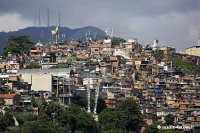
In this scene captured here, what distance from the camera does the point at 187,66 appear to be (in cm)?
9250

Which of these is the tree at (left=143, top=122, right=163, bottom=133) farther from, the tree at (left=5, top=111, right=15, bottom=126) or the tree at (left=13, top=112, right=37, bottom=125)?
the tree at (left=5, top=111, right=15, bottom=126)

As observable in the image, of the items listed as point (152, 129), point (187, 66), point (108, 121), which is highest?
point (187, 66)

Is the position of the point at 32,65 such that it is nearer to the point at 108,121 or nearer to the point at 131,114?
the point at 131,114

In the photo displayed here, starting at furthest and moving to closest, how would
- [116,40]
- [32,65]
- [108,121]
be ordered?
1. [116,40]
2. [32,65]
3. [108,121]

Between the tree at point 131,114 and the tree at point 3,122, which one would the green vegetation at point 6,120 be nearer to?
the tree at point 3,122

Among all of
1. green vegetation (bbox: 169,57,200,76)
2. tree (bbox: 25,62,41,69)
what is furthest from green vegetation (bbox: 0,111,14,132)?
green vegetation (bbox: 169,57,200,76)

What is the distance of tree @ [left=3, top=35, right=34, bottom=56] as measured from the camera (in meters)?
87.7

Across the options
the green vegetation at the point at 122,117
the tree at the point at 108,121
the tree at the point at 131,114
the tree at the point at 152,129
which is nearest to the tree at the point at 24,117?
the green vegetation at the point at 122,117

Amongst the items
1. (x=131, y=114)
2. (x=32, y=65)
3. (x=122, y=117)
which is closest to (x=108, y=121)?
(x=122, y=117)

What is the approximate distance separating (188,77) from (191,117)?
564 inches

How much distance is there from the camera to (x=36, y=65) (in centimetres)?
7925

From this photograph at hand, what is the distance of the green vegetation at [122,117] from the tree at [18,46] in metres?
25.9

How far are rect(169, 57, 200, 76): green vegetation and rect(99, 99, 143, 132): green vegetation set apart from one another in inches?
1068

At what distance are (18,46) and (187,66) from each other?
65.1 ft
